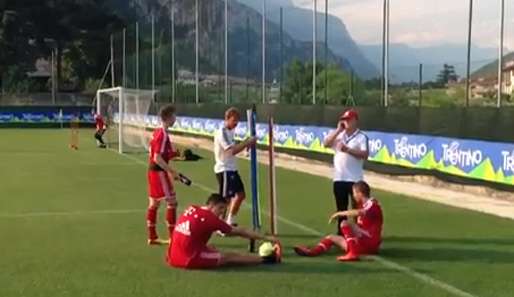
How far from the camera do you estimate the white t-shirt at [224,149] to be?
12.6 m

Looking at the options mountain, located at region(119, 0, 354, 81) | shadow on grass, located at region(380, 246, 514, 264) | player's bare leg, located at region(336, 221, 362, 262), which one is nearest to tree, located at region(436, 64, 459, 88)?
mountain, located at region(119, 0, 354, 81)

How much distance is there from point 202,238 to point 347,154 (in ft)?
8.92

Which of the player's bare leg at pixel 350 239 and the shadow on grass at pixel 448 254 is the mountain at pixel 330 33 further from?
the player's bare leg at pixel 350 239

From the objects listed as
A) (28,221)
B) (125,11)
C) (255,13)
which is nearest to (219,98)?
(255,13)

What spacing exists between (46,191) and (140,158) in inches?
479

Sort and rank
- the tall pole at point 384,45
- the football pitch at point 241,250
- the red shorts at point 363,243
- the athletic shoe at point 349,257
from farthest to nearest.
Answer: the tall pole at point 384,45 < the red shorts at point 363,243 < the athletic shoe at point 349,257 < the football pitch at point 241,250

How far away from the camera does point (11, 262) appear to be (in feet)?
Answer: 34.8

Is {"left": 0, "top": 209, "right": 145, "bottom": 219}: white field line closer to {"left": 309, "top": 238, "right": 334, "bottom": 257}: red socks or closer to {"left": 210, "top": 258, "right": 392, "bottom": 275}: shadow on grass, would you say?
{"left": 309, "top": 238, "right": 334, "bottom": 257}: red socks

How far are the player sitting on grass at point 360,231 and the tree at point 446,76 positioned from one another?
647 inches

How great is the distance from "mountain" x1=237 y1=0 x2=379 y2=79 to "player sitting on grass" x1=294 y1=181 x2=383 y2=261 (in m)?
25.3

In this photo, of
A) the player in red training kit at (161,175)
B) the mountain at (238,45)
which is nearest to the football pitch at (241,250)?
the player in red training kit at (161,175)

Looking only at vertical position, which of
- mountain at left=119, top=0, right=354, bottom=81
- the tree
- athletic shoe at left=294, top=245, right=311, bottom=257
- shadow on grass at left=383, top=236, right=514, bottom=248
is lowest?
shadow on grass at left=383, top=236, right=514, bottom=248

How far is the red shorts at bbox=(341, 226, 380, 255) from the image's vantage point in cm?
1088

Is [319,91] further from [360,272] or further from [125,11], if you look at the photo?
[125,11]
